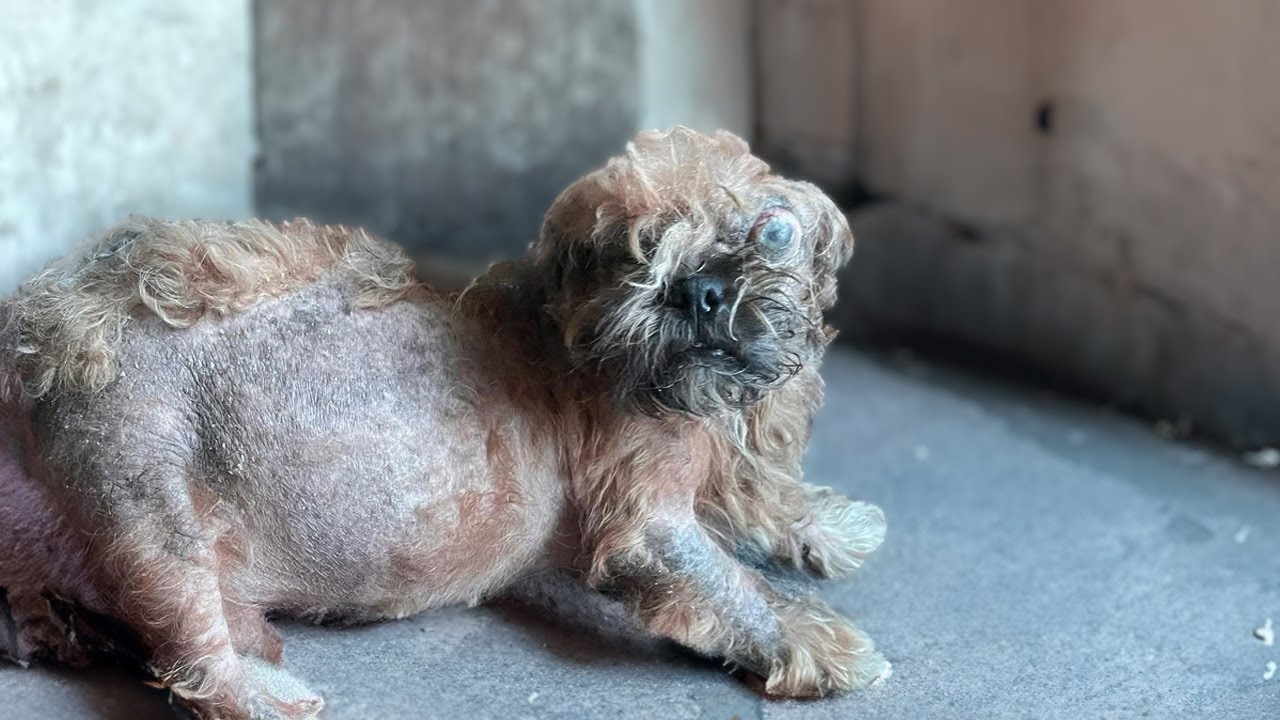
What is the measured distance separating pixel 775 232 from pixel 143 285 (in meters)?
0.98

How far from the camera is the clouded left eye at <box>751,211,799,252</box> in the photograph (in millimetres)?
2004

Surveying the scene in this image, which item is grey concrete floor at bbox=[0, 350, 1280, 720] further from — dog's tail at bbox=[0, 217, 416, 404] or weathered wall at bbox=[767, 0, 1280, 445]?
dog's tail at bbox=[0, 217, 416, 404]

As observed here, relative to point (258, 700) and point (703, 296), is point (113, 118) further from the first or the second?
point (703, 296)

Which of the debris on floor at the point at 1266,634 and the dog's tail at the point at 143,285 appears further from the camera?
the debris on floor at the point at 1266,634

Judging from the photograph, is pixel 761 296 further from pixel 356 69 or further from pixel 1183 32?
pixel 356 69

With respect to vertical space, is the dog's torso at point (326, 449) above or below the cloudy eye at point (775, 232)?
below

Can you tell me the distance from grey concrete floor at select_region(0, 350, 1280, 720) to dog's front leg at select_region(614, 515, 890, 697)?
5cm

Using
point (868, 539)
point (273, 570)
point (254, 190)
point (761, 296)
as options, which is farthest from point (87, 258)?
point (254, 190)

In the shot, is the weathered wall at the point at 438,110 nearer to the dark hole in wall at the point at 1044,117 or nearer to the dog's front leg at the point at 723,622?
the dark hole in wall at the point at 1044,117

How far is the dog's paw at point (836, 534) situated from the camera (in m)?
2.53

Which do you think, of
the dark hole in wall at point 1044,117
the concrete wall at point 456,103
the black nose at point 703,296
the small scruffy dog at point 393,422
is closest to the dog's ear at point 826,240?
the small scruffy dog at point 393,422

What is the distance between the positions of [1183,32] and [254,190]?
3.03m

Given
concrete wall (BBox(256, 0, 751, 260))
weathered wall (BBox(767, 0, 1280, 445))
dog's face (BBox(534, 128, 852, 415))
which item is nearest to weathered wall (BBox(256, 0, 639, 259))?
concrete wall (BBox(256, 0, 751, 260))

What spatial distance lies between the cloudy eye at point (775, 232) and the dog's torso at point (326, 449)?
1.54 feet
